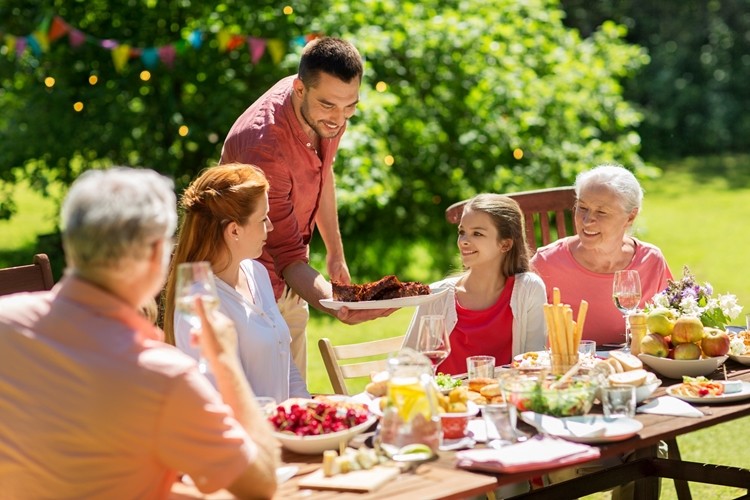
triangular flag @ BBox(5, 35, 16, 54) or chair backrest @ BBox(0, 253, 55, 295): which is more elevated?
triangular flag @ BBox(5, 35, 16, 54)

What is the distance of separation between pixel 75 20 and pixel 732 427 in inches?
234

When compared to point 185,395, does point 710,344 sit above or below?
below

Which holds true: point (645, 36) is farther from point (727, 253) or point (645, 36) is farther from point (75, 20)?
point (75, 20)

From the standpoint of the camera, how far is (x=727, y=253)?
10.6 m

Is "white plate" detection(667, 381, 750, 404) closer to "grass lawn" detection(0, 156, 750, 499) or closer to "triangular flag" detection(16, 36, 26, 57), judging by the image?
"grass lawn" detection(0, 156, 750, 499)

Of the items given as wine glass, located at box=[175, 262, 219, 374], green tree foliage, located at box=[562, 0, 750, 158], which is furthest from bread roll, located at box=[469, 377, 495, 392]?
A: green tree foliage, located at box=[562, 0, 750, 158]

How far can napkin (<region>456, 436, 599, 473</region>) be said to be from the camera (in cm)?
273

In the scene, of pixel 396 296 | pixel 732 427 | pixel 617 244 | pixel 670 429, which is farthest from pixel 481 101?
pixel 670 429

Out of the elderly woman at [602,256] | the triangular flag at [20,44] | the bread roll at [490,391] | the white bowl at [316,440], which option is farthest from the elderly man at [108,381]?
the triangular flag at [20,44]

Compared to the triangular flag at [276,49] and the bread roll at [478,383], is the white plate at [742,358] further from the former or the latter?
the triangular flag at [276,49]

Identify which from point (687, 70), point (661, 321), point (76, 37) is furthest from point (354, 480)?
point (687, 70)

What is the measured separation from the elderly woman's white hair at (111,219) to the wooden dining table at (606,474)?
2.14 feet

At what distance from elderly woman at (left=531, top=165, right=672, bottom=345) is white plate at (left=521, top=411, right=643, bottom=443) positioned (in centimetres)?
142

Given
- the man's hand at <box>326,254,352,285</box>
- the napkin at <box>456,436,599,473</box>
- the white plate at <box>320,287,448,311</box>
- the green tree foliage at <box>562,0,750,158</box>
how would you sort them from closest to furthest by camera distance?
1. the napkin at <box>456,436,599,473</box>
2. the white plate at <box>320,287,448,311</box>
3. the man's hand at <box>326,254,352,285</box>
4. the green tree foliage at <box>562,0,750,158</box>
